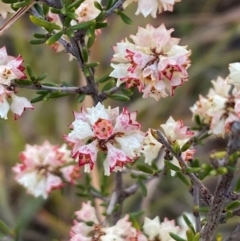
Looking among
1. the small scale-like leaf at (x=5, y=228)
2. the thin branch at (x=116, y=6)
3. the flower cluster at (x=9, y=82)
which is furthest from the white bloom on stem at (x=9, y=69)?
the small scale-like leaf at (x=5, y=228)

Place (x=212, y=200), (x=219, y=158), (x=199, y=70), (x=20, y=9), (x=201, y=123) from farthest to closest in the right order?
(x=199, y=70), (x=201, y=123), (x=20, y=9), (x=212, y=200), (x=219, y=158)

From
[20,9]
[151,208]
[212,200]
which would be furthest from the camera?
[151,208]

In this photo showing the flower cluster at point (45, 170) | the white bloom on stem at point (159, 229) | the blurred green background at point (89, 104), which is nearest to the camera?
the white bloom on stem at point (159, 229)

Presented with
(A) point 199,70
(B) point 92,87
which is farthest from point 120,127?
(A) point 199,70

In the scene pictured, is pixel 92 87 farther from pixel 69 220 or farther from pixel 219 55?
pixel 219 55

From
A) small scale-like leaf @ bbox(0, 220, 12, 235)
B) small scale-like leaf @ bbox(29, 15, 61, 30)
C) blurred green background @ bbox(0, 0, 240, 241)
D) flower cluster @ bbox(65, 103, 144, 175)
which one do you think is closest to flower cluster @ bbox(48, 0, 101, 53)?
small scale-like leaf @ bbox(29, 15, 61, 30)

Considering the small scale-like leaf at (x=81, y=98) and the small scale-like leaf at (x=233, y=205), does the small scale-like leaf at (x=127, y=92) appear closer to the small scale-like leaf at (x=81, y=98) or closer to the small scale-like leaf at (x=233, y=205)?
the small scale-like leaf at (x=81, y=98)

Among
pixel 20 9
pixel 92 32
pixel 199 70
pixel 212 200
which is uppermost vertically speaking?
pixel 199 70
